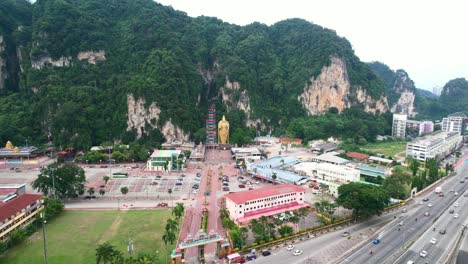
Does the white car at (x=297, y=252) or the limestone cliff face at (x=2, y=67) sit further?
the limestone cliff face at (x=2, y=67)

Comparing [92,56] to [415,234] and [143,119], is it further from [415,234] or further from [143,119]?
[415,234]

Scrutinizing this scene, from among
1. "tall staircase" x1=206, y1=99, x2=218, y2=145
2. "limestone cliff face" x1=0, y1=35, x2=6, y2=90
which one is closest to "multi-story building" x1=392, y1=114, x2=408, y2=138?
"tall staircase" x1=206, y1=99, x2=218, y2=145

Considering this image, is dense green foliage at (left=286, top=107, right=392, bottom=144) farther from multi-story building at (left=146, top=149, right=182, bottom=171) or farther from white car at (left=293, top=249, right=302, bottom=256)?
white car at (left=293, top=249, right=302, bottom=256)

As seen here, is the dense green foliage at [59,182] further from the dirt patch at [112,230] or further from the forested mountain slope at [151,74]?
the forested mountain slope at [151,74]

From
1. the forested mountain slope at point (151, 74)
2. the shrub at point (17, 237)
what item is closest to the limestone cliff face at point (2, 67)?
the forested mountain slope at point (151, 74)

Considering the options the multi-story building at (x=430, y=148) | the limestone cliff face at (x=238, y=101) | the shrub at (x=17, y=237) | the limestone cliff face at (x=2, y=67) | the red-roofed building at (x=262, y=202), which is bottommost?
the shrub at (x=17, y=237)
